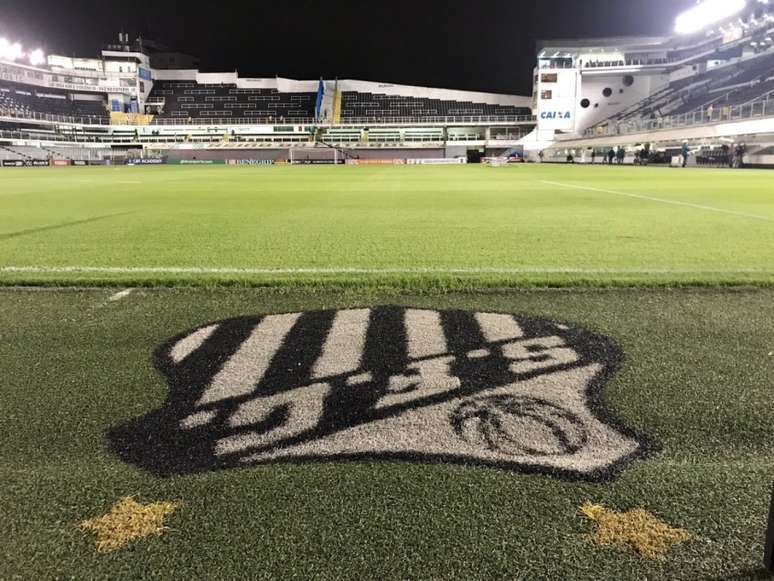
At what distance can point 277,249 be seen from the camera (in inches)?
228

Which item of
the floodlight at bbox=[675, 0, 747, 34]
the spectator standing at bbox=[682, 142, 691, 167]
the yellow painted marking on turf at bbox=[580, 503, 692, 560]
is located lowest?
the yellow painted marking on turf at bbox=[580, 503, 692, 560]

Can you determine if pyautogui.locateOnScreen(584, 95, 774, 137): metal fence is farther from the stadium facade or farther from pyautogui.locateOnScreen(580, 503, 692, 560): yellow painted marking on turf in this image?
pyautogui.locateOnScreen(580, 503, 692, 560): yellow painted marking on turf

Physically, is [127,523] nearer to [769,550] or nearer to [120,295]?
[769,550]

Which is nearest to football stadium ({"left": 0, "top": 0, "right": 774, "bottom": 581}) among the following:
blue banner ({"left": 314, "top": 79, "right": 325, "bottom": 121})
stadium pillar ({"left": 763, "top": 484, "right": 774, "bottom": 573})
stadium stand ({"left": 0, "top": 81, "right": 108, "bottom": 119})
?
stadium pillar ({"left": 763, "top": 484, "right": 774, "bottom": 573})

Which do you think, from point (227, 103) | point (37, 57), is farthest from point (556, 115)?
point (37, 57)

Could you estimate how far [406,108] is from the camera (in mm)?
81000

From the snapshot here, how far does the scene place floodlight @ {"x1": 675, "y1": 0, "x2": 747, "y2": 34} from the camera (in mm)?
55769

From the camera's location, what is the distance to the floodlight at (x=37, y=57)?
71125 millimetres

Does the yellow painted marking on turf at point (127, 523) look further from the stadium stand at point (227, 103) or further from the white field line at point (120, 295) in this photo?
the stadium stand at point (227, 103)

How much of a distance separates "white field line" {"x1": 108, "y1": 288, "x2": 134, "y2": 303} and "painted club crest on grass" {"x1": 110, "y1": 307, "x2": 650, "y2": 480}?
103 cm

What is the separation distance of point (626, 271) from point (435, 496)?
11.3ft

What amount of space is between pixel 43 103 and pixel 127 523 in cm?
8432

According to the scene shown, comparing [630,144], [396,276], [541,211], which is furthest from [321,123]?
[396,276]

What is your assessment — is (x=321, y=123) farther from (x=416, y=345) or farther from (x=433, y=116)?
(x=416, y=345)
